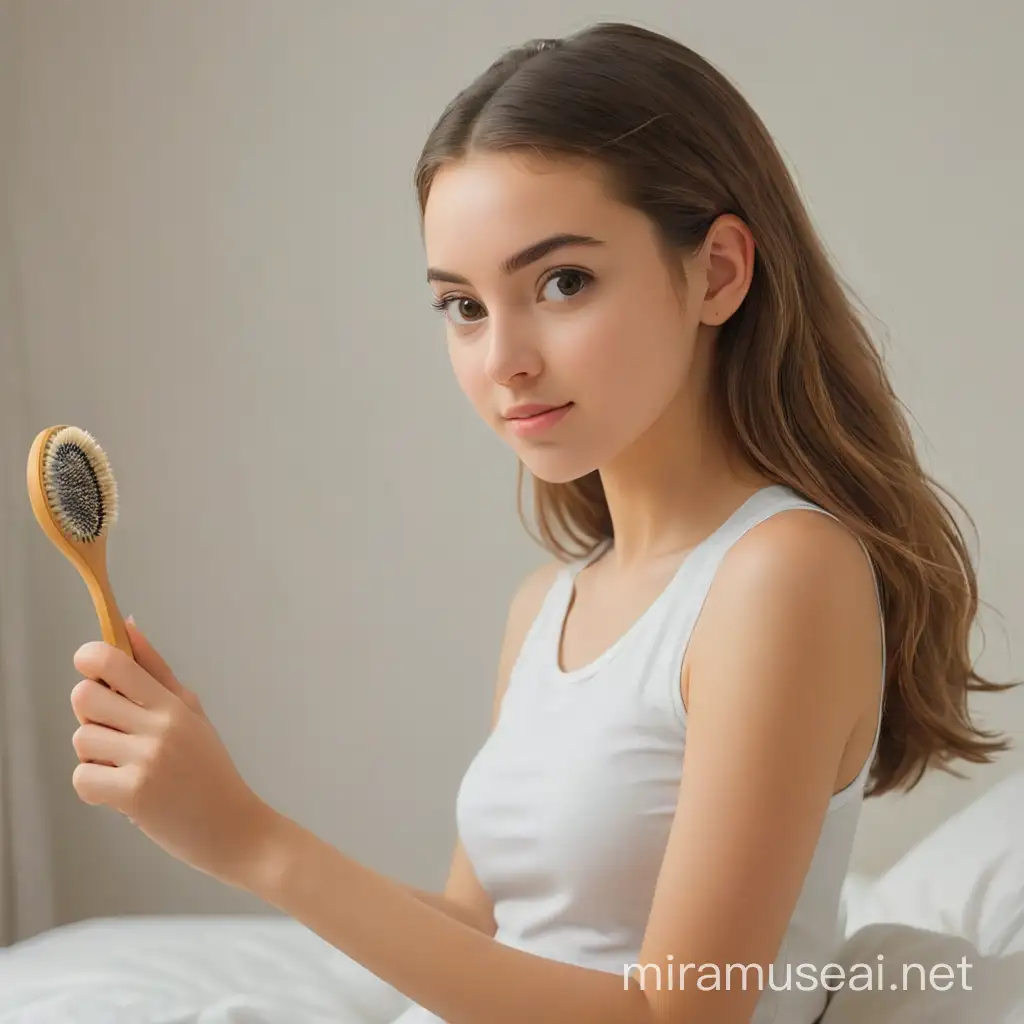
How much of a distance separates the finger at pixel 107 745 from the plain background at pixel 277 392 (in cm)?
113

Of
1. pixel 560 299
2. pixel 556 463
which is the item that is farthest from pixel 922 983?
pixel 560 299

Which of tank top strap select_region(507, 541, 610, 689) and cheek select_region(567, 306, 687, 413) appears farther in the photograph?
tank top strap select_region(507, 541, 610, 689)

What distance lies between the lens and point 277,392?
6.50 feet

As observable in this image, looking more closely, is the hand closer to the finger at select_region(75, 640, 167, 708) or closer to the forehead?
the finger at select_region(75, 640, 167, 708)

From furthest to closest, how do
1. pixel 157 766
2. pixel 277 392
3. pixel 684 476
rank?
pixel 277 392
pixel 684 476
pixel 157 766

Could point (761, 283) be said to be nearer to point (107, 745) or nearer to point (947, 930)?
point (107, 745)

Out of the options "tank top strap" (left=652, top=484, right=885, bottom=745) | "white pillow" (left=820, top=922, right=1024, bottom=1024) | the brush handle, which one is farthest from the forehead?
"white pillow" (left=820, top=922, right=1024, bottom=1024)

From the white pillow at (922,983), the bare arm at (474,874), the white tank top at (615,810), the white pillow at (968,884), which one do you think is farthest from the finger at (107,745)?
the white pillow at (968,884)

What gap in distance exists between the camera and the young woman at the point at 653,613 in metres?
0.85

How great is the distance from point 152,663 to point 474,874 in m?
0.50

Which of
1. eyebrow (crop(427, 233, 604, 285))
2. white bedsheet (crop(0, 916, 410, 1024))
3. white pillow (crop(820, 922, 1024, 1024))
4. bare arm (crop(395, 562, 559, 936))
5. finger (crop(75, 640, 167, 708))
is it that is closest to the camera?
finger (crop(75, 640, 167, 708))

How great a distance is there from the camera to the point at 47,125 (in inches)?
78.2

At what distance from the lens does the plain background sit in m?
1.91

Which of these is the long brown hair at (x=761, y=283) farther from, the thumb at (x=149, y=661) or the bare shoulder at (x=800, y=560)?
the thumb at (x=149, y=661)
